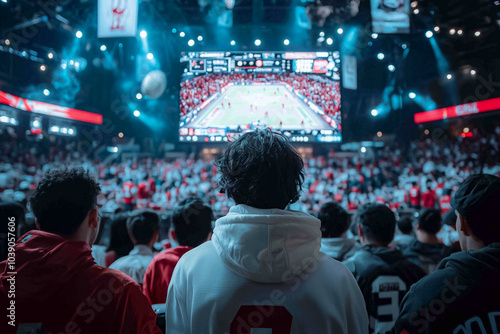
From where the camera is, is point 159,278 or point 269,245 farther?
point 159,278

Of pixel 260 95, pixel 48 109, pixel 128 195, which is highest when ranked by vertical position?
pixel 48 109

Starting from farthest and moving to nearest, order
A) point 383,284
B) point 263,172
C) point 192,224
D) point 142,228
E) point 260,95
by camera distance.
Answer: point 260,95 < point 142,228 < point 192,224 < point 383,284 < point 263,172

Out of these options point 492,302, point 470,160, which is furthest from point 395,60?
point 492,302

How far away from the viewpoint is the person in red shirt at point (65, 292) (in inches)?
48.8

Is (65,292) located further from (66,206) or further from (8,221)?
(8,221)

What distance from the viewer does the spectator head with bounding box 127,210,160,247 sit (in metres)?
2.89

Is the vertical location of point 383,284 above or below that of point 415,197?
above

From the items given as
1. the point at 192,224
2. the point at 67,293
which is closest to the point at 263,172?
the point at 67,293

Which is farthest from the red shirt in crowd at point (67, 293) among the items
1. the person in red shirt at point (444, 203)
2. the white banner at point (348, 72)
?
the white banner at point (348, 72)

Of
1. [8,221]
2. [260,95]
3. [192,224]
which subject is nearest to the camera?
[8,221]

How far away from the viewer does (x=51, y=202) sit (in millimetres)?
1455

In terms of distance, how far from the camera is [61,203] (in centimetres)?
146

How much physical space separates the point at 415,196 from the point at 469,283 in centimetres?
1050

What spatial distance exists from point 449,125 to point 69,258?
2185cm
